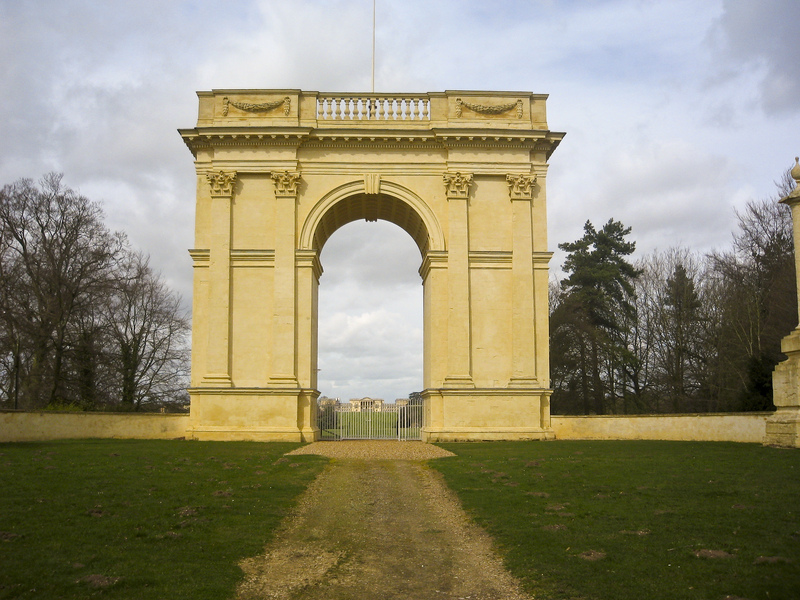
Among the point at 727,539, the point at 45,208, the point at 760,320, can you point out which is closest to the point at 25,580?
the point at 727,539

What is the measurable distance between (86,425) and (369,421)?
38.9ft

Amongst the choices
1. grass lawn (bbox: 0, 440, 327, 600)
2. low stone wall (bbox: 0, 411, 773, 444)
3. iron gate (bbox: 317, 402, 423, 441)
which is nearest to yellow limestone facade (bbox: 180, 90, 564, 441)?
low stone wall (bbox: 0, 411, 773, 444)

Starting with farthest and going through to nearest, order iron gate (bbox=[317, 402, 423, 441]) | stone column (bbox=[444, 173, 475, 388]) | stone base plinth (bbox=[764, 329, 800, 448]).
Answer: iron gate (bbox=[317, 402, 423, 441]) < stone column (bbox=[444, 173, 475, 388]) < stone base plinth (bbox=[764, 329, 800, 448])

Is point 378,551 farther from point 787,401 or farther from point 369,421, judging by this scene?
point 369,421

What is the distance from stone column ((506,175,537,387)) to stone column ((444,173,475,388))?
1.87m

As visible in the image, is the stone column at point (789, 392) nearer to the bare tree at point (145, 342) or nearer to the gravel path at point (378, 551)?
the gravel path at point (378, 551)

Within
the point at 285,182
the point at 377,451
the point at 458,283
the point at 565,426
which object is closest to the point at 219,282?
the point at 285,182

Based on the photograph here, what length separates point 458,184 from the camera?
29344 mm

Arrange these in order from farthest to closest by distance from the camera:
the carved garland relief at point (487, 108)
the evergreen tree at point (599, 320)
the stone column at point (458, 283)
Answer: the evergreen tree at point (599, 320), the carved garland relief at point (487, 108), the stone column at point (458, 283)

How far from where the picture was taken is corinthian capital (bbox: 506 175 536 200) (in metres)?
29.5

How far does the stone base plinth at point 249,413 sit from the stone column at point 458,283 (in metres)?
6.20

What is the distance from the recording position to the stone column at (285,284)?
28188mm

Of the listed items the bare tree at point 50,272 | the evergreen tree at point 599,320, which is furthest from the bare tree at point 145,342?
the evergreen tree at point 599,320

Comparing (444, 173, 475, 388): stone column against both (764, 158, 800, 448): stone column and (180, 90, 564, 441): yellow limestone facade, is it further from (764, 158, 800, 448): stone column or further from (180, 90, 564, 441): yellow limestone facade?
(764, 158, 800, 448): stone column
